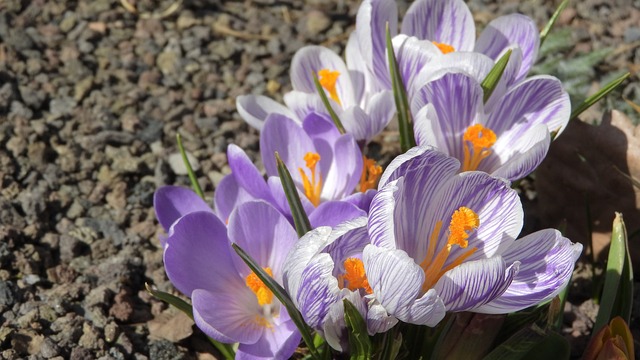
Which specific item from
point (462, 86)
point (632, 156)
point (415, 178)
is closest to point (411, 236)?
point (415, 178)

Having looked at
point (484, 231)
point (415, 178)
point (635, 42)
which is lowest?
point (635, 42)

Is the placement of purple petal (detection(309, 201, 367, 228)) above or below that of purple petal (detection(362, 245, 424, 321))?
below

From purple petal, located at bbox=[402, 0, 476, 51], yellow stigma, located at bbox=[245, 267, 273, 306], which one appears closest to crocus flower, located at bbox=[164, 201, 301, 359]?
yellow stigma, located at bbox=[245, 267, 273, 306]

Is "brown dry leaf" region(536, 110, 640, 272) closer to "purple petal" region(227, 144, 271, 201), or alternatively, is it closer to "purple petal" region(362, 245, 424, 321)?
"purple petal" region(227, 144, 271, 201)

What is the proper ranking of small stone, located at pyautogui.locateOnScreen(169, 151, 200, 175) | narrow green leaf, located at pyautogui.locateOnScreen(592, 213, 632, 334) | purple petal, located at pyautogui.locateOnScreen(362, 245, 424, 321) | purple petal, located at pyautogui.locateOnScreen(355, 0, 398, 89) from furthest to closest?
1. small stone, located at pyautogui.locateOnScreen(169, 151, 200, 175)
2. purple petal, located at pyautogui.locateOnScreen(355, 0, 398, 89)
3. narrow green leaf, located at pyautogui.locateOnScreen(592, 213, 632, 334)
4. purple petal, located at pyautogui.locateOnScreen(362, 245, 424, 321)

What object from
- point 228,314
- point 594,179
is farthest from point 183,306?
point 594,179

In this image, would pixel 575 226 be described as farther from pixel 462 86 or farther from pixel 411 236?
pixel 411 236
